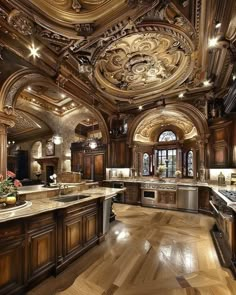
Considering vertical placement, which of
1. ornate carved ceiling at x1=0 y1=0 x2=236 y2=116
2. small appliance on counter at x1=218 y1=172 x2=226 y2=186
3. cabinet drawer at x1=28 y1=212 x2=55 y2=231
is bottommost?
cabinet drawer at x1=28 y1=212 x2=55 y2=231

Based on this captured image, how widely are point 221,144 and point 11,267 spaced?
20.3ft

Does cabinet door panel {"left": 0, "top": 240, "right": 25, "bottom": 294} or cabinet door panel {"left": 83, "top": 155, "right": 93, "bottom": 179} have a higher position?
cabinet door panel {"left": 83, "top": 155, "right": 93, "bottom": 179}

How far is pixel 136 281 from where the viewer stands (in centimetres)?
233

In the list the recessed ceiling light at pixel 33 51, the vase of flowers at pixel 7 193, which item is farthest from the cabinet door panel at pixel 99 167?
the vase of flowers at pixel 7 193

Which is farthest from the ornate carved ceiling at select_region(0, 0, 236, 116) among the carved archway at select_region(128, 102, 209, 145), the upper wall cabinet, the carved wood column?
the carved wood column

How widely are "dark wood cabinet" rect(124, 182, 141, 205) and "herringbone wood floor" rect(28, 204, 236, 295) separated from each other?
2756mm

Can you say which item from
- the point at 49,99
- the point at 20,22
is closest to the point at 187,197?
the point at 20,22

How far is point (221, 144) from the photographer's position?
550cm

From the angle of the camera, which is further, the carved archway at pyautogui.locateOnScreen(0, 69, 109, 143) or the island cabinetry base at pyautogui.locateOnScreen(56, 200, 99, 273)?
the carved archway at pyautogui.locateOnScreen(0, 69, 109, 143)

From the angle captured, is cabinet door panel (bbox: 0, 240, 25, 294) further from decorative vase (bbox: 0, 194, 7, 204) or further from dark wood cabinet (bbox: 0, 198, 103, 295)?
decorative vase (bbox: 0, 194, 7, 204)

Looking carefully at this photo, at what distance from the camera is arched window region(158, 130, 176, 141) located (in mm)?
8821

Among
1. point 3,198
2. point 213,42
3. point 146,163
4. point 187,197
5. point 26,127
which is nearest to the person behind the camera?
point 3,198

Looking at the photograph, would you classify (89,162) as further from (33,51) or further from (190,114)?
(33,51)

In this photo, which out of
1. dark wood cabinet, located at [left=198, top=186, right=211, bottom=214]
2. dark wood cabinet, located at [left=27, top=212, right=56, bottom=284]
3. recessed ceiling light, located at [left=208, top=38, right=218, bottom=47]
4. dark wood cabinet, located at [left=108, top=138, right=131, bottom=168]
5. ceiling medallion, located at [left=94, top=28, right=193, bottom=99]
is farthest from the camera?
dark wood cabinet, located at [left=108, top=138, right=131, bottom=168]
